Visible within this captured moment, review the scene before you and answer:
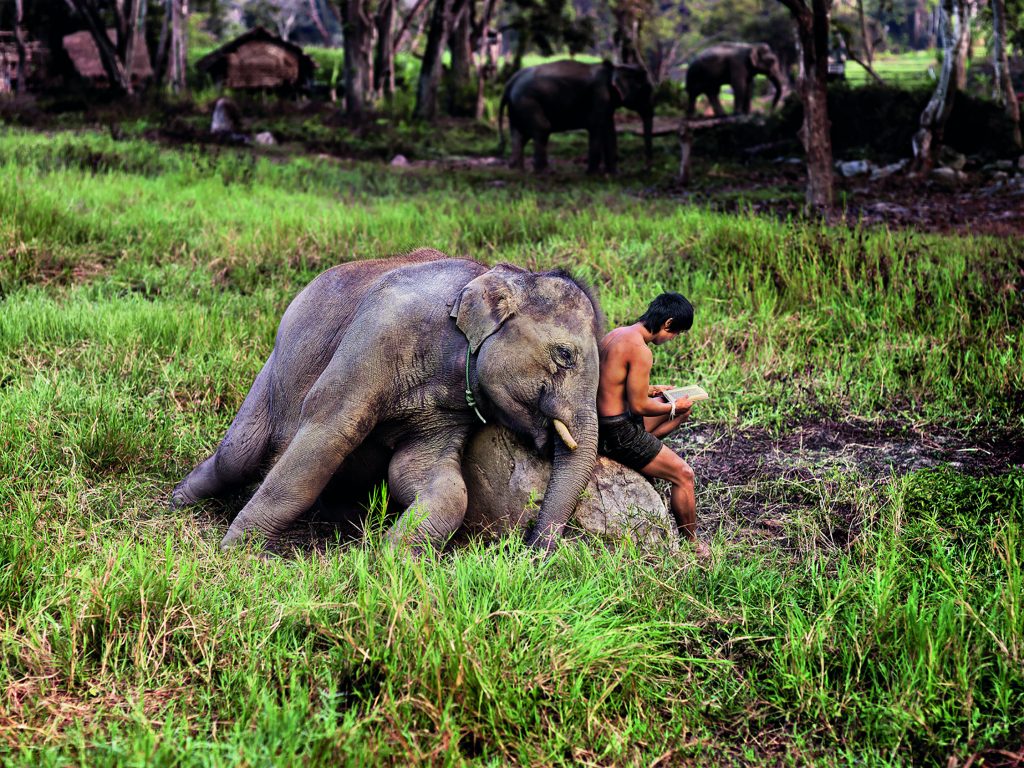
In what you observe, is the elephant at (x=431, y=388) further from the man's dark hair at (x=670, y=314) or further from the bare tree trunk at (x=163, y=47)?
the bare tree trunk at (x=163, y=47)

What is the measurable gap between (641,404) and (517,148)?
12339 mm

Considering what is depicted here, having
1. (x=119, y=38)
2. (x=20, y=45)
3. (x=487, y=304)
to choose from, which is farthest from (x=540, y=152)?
(x=20, y=45)

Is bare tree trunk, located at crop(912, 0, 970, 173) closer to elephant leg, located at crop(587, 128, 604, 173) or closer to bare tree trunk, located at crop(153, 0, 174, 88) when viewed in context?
elephant leg, located at crop(587, 128, 604, 173)

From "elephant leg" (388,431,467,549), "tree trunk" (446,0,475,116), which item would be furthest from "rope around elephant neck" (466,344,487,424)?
"tree trunk" (446,0,475,116)

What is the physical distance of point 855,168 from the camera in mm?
14477

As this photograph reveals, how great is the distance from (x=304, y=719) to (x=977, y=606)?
2.05 meters

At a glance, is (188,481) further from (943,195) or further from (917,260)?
(943,195)

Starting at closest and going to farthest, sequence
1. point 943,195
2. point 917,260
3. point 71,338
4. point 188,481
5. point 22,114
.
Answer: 1. point 188,481
2. point 71,338
3. point 917,260
4. point 943,195
5. point 22,114

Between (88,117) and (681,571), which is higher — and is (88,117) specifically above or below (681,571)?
above

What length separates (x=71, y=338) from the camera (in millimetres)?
6172

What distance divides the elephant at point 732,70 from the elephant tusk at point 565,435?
21055 millimetres

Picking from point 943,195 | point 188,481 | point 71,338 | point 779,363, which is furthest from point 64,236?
point 943,195

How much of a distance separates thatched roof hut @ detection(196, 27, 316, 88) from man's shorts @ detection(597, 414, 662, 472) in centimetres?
2481

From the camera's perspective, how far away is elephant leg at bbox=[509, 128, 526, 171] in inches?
625
